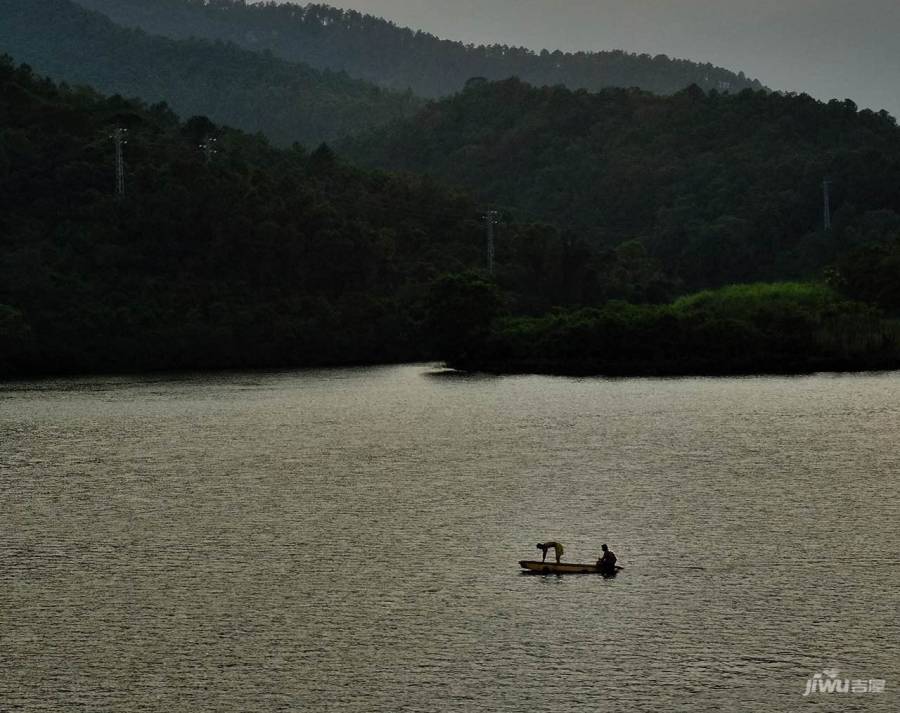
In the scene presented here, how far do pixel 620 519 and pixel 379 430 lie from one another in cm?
3277

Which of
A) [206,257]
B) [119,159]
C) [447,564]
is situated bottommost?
[447,564]

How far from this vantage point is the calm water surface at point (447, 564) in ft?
98.0

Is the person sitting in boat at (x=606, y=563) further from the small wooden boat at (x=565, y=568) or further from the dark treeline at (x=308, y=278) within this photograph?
the dark treeline at (x=308, y=278)

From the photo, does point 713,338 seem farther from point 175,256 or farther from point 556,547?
point 556,547

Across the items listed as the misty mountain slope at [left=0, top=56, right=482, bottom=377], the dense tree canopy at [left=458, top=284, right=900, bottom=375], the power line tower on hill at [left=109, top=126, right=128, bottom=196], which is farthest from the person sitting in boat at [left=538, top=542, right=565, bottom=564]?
the power line tower on hill at [left=109, top=126, right=128, bottom=196]

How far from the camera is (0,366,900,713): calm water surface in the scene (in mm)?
29859

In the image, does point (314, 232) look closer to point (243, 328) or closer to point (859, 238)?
point (243, 328)

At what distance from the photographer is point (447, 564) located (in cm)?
4094

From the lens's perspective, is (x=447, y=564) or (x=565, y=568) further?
(x=447, y=564)

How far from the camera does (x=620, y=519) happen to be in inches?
1892

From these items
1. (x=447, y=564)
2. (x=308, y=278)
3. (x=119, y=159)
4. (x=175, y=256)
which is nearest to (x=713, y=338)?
(x=308, y=278)

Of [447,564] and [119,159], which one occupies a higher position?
[119,159]

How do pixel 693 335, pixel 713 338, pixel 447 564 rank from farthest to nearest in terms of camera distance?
pixel 693 335 < pixel 713 338 < pixel 447 564

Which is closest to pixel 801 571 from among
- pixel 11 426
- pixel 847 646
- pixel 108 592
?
pixel 847 646
